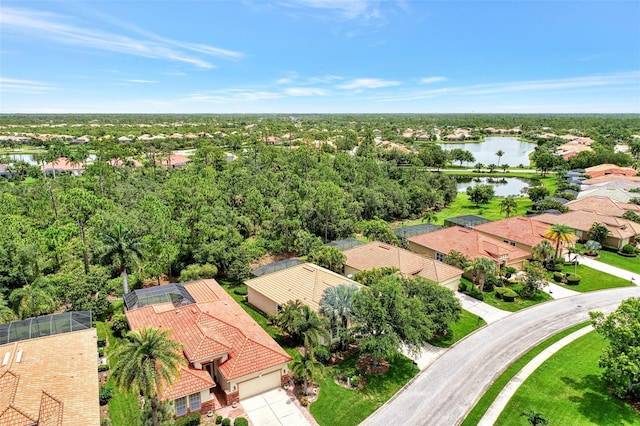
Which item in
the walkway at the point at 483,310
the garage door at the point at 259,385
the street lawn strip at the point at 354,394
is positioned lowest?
the walkway at the point at 483,310

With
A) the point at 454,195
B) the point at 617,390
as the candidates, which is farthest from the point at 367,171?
the point at 617,390

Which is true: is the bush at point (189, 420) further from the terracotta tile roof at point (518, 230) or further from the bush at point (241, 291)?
the terracotta tile roof at point (518, 230)

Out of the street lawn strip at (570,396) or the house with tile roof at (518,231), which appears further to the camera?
the house with tile roof at (518,231)

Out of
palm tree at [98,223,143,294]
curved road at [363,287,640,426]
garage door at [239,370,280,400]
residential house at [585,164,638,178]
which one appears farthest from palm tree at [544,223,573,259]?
residential house at [585,164,638,178]

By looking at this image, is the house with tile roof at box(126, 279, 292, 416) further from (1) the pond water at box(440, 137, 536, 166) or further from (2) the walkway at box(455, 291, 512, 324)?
(1) the pond water at box(440, 137, 536, 166)

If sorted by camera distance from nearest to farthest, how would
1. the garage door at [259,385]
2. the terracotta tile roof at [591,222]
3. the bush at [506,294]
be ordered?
the garage door at [259,385], the bush at [506,294], the terracotta tile roof at [591,222]

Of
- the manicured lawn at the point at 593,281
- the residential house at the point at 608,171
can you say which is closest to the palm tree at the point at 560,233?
the manicured lawn at the point at 593,281
